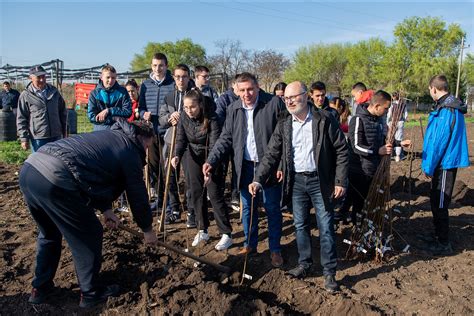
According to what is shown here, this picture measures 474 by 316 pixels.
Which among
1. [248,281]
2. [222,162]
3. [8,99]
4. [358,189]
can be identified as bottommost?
[248,281]

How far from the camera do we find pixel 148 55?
62.6 m

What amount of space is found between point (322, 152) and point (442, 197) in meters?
1.84

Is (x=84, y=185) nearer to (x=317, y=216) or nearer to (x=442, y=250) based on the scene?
(x=317, y=216)

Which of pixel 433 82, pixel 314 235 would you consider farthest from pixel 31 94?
pixel 433 82

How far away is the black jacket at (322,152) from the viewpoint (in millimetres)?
3469

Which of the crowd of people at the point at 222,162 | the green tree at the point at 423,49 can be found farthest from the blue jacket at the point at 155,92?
the green tree at the point at 423,49

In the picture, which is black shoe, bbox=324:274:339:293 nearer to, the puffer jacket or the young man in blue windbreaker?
the young man in blue windbreaker

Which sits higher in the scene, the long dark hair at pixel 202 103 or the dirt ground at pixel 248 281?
the long dark hair at pixel 202 103

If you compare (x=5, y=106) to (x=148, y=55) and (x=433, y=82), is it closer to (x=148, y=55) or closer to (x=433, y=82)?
(x=433, y=82)

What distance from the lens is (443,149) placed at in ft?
14.2

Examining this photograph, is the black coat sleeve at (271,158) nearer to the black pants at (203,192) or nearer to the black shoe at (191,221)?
the black pants at (203,192)

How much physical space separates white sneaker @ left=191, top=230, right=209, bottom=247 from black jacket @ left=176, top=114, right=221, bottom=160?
90cm

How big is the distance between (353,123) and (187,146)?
77.7 inches

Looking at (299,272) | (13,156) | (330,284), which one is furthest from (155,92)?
(13,156)
